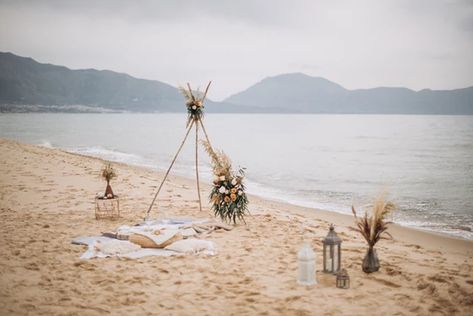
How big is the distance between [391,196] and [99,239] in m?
13.8

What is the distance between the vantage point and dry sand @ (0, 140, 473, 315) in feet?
16.3

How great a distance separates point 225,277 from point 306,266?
1257 millimetres

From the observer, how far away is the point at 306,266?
5637 mm

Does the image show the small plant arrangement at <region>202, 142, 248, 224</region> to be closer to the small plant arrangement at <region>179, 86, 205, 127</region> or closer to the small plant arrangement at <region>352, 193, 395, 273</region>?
the small plant arrangement at <region>179, 86, 205, 127</region>

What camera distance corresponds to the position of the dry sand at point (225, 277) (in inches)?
195

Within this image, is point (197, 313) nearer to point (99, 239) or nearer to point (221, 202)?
point (99, 239)

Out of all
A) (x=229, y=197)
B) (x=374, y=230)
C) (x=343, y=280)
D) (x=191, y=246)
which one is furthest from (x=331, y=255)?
(x=229, y=197)

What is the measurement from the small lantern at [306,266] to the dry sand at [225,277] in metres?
0.14

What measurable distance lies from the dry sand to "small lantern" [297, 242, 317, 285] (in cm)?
14

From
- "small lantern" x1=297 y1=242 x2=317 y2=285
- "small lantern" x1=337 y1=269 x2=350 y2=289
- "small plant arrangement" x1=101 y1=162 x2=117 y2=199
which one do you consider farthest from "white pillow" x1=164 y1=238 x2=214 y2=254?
"small plant arrangement" x1=101 y1=162 x2=117 y2=199

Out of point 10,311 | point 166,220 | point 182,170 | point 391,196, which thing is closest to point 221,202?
point 166,220

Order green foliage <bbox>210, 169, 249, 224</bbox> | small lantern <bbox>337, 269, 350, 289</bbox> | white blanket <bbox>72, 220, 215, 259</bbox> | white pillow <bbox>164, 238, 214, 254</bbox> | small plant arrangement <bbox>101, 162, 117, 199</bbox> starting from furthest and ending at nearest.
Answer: small plant arrangement <bbox>101, 162, 117, 199</bbox> → green foliage <bbox>210, 169, 249, 224</bbox> → white pillow <bbox>164, 238, 214, 254</bbox> → white blanket <bbox>72, 220, 215, 259</bbox> → small lantern <bbox>337, 269, 350, 289</bbox>

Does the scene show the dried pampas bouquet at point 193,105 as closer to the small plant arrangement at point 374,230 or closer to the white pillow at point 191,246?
the white pillow at point 191,246

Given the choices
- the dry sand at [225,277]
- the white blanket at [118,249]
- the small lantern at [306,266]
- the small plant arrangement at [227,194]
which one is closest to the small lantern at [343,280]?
the dry sand at [225,277]
